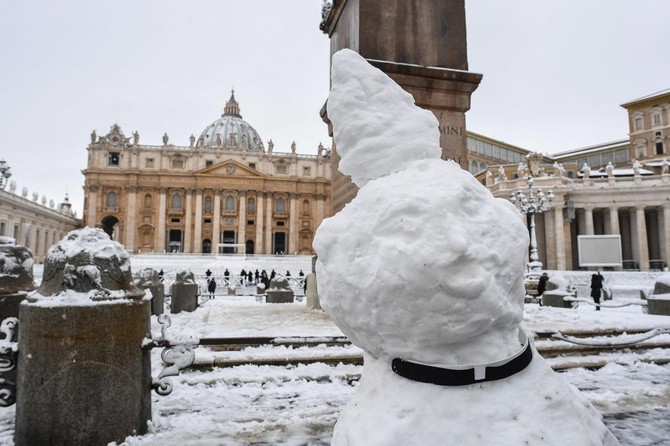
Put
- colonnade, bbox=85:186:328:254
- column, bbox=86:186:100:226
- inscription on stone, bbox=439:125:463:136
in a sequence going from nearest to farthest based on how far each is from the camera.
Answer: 1. inscription on stone, bbox=439:125:463:136
2. column, bbox=86:186:100:226
3. colonnade, bbox=85:186:328:254

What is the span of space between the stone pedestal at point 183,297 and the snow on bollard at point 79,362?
859 centimetres

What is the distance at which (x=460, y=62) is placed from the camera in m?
7.88

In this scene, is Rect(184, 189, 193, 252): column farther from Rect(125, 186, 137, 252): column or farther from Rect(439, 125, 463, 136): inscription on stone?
Rect(439, 125, 463, 136): inscription on stone

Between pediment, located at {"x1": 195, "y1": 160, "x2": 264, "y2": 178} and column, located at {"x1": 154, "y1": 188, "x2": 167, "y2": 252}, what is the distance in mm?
6457

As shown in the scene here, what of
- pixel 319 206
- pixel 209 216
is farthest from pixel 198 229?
pixel 319 206

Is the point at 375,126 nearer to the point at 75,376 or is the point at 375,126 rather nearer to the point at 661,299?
the point at 75,376

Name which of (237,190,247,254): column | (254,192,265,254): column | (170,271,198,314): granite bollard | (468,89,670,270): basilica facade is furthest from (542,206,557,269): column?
(237,190,247,254): column

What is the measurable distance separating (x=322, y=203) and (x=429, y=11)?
7011cm

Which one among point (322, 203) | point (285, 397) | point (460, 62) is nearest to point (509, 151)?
point (322, 203)

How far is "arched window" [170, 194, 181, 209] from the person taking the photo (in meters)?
72.8

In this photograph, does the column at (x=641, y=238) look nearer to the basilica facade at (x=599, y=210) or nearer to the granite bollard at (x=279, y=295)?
the basilica facade at (x=599, y=210)

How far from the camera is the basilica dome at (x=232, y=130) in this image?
95625mm

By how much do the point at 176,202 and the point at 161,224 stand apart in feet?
14.9

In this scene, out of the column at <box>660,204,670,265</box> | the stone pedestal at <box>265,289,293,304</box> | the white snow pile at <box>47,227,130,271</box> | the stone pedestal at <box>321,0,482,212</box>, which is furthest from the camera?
the column at <box>660,204,670,265</box>
